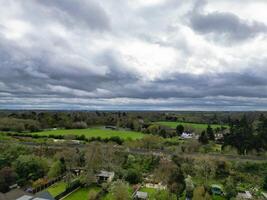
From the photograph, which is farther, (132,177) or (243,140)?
(243,140)

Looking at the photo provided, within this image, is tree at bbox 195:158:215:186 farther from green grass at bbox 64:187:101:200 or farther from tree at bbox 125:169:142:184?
green grass at bbox 64:187:101:200

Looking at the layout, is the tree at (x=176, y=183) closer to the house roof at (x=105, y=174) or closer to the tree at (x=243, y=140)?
the house roof at (x=105, y=174)

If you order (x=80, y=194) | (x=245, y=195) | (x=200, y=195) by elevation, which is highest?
(x=200, y=195)

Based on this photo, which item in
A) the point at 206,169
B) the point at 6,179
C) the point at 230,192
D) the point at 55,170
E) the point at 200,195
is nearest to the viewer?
the point at 200,195

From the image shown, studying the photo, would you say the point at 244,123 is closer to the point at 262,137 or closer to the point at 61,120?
the point at 262,137

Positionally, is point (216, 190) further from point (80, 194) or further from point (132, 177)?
point (80, 194)

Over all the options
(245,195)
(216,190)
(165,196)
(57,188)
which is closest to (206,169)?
(216,190)
